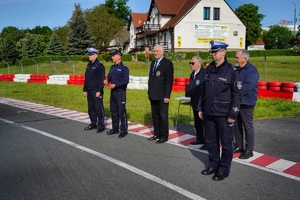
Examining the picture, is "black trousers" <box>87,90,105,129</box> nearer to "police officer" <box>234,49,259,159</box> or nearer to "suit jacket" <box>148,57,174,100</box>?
"suit jacket" <box>148,57,174,100</box>

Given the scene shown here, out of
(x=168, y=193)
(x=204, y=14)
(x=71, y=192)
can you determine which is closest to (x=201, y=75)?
(x=168, y=193)

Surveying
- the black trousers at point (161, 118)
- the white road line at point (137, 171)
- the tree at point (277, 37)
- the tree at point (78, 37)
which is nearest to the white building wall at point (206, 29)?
the tree at point (78, 37)

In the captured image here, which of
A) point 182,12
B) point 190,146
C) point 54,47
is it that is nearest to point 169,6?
point 182,12

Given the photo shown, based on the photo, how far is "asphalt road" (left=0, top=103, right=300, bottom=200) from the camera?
4.24 m

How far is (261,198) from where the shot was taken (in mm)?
4035

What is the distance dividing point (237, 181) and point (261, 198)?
0.61m

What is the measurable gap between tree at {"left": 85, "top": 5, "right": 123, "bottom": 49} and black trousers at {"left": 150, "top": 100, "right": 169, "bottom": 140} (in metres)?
55.5

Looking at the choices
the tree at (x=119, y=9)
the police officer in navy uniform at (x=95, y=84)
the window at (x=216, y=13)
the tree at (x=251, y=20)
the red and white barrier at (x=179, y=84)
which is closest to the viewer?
the police officer in navy uniform at (x=95, y=84)

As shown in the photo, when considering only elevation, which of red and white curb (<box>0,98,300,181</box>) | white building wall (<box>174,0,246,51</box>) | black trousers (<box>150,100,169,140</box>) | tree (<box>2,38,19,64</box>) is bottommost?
red and white curb (<box>0,98,300,181</box>)

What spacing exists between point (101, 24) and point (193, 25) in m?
22.7

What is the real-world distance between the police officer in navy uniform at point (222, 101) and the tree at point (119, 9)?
3191 inches

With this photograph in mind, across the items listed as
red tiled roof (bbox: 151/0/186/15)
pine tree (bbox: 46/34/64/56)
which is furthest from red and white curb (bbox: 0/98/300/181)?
pine tree (bbox: 46/34/64/56)

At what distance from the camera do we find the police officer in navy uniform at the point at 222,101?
454 centimetres

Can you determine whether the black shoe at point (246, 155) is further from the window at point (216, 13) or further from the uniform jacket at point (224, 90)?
the window at point (216, 13)
